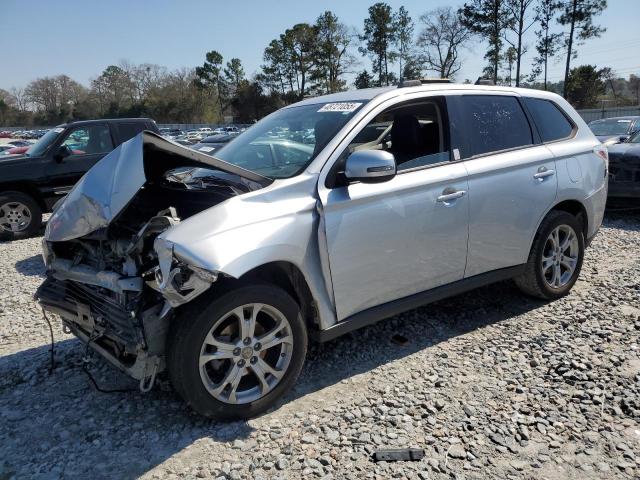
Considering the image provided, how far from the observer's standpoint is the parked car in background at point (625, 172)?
7910 mm

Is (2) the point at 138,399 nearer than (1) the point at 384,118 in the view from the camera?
Yes

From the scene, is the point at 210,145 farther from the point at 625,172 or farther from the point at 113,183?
the point at 113,183

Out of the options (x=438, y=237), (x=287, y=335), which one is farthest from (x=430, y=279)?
(x=287, y=335)

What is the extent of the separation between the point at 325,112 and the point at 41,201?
6651 mm

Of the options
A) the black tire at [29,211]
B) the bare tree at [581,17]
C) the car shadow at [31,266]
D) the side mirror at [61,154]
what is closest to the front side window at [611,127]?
the side mirror at [61,154]

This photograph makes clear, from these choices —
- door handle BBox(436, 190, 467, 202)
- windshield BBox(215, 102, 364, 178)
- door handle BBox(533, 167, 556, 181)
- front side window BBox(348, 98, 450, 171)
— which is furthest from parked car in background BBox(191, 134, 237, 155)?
door handle BBox(533, 167, 556, 181)

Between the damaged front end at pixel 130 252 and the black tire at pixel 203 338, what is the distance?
104 millimetres

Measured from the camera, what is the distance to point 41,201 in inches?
328

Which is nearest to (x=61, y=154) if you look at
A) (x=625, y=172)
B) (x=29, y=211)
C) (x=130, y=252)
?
(x=29, y=211)

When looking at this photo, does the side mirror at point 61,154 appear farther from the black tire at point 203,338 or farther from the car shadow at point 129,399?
the black tire at point 203,338

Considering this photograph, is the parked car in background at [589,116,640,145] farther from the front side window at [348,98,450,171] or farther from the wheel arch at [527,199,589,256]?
the front side window at [348,98,450,171]

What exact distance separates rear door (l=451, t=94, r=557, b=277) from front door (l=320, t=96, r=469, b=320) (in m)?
0.14

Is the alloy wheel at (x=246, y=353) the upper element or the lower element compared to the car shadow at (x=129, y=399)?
upper

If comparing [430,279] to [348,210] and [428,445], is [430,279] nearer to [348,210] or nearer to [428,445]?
[348,210]
